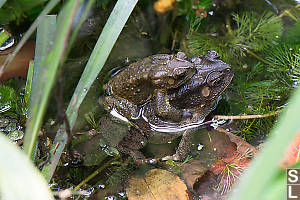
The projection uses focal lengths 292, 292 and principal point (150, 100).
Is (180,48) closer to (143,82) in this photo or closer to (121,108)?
(143,82)

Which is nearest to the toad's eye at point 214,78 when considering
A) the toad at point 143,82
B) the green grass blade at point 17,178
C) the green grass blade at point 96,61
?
the toad at point 143,82

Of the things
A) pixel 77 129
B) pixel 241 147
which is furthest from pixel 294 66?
pixel 77 129

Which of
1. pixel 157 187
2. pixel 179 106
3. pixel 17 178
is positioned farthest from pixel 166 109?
pixel 17 178

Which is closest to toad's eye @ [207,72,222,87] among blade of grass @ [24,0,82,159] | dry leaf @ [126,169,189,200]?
dry leaf @ [126,169,189,200]

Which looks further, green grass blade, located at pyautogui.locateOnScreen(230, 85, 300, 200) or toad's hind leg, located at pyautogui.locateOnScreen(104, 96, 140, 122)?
toad's hind leg, located at pyautogui.locateOnScreen(104, 96, 140, 122)

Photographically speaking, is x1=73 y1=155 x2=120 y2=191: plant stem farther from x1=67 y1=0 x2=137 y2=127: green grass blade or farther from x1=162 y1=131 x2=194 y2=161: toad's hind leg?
x1=67 y1=0 x2=137 y2=127: green grass blade

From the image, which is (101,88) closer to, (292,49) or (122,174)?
(122,174)

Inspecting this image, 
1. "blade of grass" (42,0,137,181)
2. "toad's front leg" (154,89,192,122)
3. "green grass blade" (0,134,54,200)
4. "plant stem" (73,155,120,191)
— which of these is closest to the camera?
"green grass blade" (0,134,54,200)
